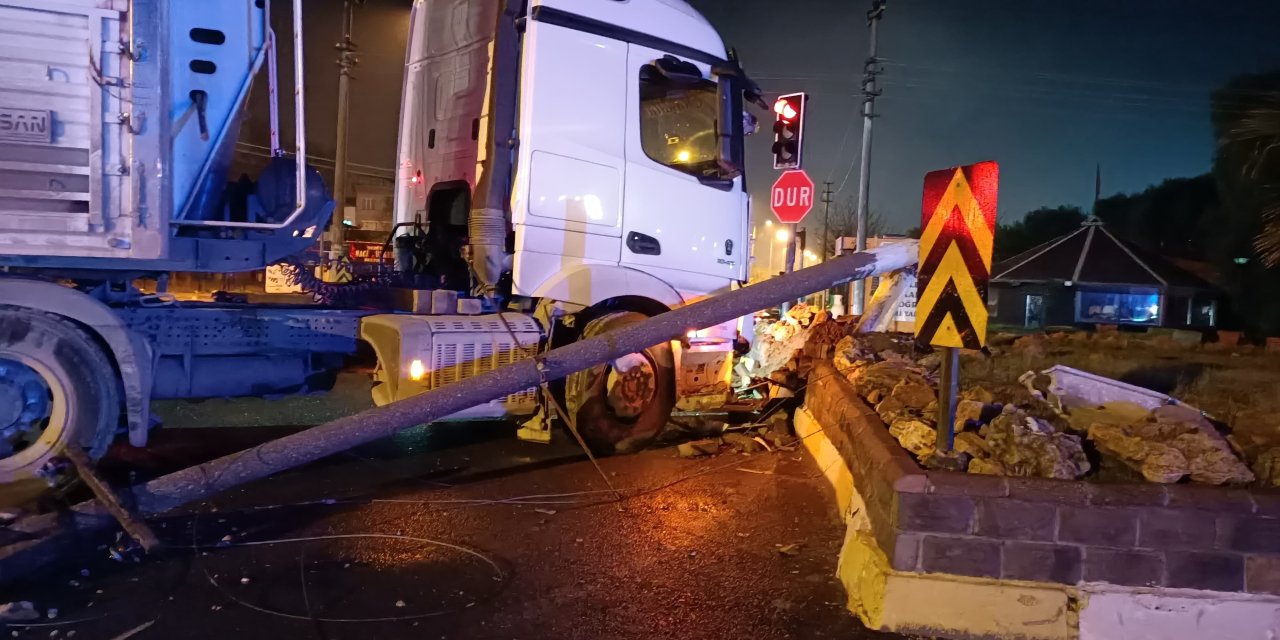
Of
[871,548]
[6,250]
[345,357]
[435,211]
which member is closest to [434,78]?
[435,211]

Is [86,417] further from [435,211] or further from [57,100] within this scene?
[435,211]

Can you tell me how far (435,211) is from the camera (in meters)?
7.18

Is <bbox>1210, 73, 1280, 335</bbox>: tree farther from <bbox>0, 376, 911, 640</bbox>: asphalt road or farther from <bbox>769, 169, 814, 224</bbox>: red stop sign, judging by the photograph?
<bbox>0, 376, 911, 640</bbox>: asphalt road

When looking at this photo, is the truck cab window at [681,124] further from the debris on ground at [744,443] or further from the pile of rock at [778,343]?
the pile of rock at [778,343]

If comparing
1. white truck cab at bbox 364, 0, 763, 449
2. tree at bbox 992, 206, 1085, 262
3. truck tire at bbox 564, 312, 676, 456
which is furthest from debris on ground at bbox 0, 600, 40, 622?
tree at bbox 992, 206, 1085, 262

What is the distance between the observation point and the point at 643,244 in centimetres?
670

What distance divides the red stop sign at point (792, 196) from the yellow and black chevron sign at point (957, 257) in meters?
7.39

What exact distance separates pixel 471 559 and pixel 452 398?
90 cm

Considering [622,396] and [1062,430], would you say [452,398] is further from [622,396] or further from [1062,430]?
[1062,430]

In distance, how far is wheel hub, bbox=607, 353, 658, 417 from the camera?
21.7ft

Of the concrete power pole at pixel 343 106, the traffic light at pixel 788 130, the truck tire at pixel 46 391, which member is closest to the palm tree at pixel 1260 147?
the traffic light at pixel 788 130

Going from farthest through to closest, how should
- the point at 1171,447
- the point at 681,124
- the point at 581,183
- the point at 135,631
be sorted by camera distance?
the point at 681,124, the point at 581,183, the point at 1171,447, the point at 135,631

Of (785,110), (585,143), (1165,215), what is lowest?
(585,143)

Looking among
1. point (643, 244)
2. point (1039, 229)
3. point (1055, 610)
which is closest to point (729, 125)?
point (643, 244)
